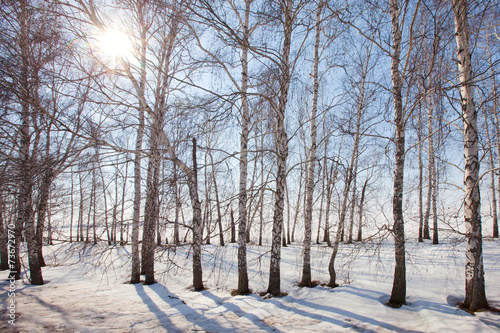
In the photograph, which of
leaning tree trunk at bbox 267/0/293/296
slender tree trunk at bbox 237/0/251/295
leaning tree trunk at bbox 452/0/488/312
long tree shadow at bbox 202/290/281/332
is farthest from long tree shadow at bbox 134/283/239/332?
leaning tree trunk at bbox 452/0/488/312

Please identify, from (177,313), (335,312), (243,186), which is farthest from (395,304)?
(177,313)

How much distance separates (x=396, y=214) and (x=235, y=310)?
3965mm

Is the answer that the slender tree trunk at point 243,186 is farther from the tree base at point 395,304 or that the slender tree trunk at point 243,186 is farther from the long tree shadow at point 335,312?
the tree base at point 395,304

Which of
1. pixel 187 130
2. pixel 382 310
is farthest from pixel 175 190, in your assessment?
pixel 382 310

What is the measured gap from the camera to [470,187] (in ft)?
14.4

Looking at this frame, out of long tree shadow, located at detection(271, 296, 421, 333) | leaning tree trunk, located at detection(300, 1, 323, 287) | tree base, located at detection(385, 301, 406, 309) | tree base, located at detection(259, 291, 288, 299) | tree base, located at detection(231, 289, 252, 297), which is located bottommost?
tree base, located at detection(231, 289, 252, 297)

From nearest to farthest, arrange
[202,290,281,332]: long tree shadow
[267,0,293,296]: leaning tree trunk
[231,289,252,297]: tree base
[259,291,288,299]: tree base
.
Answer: [202,290,281,332]: long tree shadow
[267,0,293,296]: leaning tree trunk
[259,291,288,299]: tree base
[231,289,252,297]: tree base

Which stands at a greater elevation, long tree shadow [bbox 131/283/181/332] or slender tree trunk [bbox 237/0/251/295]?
slender tree trunk [bbox 237/0/251/295]

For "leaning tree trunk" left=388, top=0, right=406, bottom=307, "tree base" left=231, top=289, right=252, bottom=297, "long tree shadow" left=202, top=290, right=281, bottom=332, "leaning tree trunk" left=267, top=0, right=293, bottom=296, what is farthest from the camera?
"tree base" left=231, top=289, right=252, bottom=297

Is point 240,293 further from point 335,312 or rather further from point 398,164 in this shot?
point 398,164

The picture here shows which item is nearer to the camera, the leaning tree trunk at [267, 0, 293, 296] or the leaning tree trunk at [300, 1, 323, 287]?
the leaning tree trunk at [267, 0, 293, 296]

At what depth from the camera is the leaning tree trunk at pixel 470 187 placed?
431cm

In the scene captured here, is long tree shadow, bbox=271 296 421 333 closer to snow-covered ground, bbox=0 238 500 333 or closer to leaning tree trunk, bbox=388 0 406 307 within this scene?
snow-covered ground, bbox=0 238 500 333

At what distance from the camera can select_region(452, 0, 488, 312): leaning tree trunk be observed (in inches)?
170
